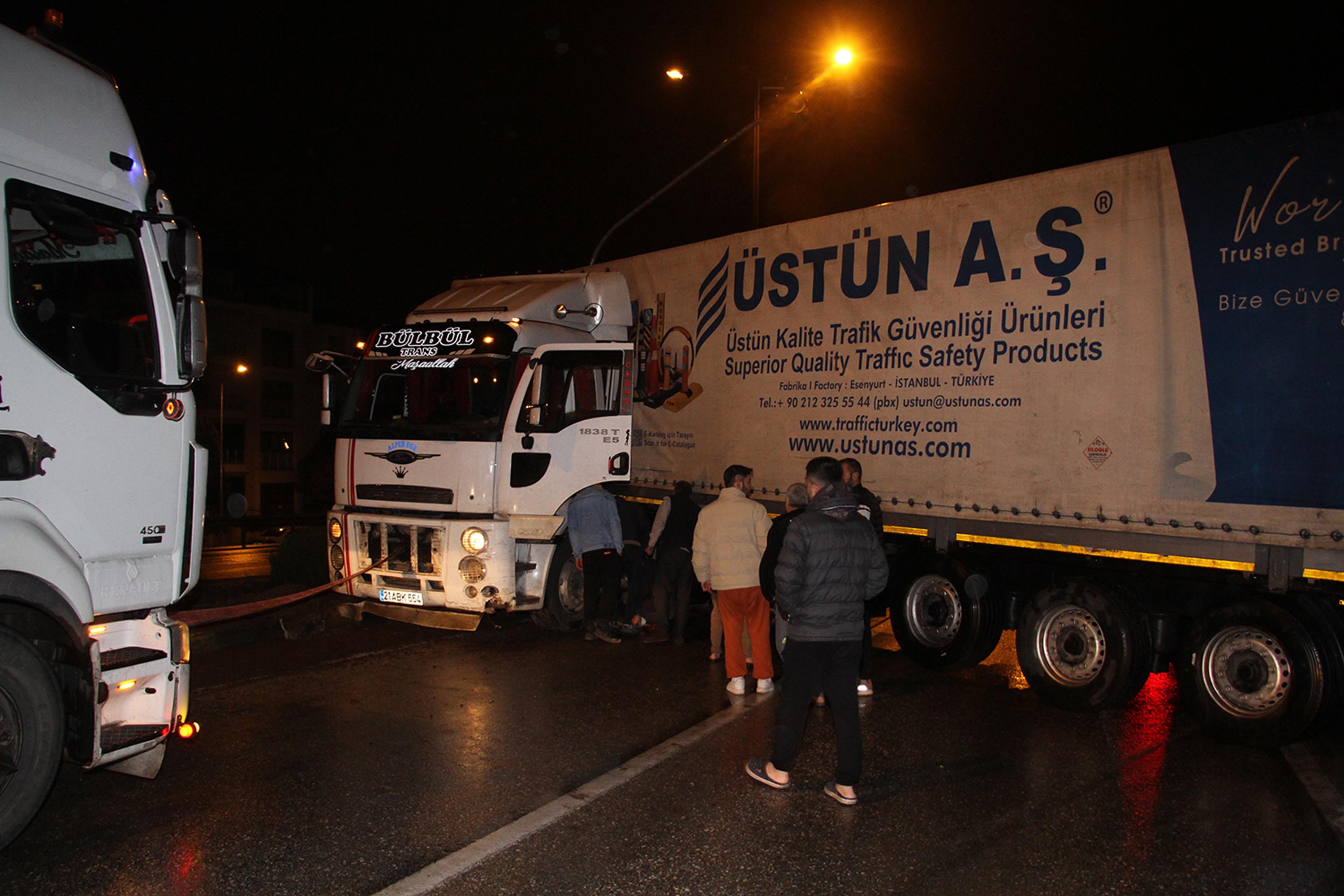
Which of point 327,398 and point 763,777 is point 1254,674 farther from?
point 327,398

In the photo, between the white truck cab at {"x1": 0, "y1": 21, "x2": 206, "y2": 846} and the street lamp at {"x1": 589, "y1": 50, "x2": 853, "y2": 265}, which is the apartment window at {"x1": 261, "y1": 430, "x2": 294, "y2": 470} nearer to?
the street lamp at {"x1": 589, "y1": 50, "x2": 853, "y2": 265}

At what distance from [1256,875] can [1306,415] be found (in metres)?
2.74

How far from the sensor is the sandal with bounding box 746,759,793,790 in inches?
195

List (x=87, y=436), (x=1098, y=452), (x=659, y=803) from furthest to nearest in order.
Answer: (x=1098, y=452)
(x=659, y=803)
(x=87, y=436)

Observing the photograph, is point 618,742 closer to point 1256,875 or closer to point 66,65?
point 1256,875

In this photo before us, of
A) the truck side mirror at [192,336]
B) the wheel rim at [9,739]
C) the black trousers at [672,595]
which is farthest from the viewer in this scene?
the black trousers at [672,595]

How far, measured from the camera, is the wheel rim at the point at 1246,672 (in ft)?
18.2

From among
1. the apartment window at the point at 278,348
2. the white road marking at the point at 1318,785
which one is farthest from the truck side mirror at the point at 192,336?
the apartment window at the point at 278,348

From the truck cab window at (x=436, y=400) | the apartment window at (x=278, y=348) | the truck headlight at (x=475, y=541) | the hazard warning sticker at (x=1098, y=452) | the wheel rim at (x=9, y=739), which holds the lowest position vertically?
the wheel rim at (x=9, y=739)

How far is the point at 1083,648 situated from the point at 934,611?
134cm

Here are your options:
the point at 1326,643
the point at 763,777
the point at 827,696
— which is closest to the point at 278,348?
the point at 763,777

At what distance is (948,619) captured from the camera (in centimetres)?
749

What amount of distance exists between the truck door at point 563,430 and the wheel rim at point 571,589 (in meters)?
0.85

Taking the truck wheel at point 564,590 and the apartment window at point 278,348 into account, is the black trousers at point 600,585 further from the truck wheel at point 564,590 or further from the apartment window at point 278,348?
the apartment window at point 278,348
